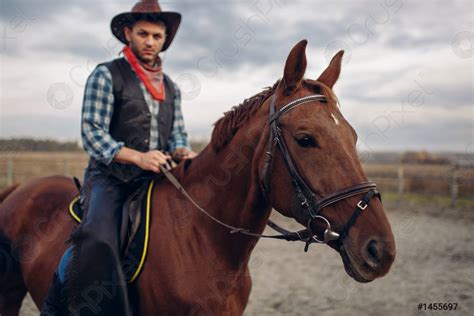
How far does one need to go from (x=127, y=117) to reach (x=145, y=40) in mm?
684

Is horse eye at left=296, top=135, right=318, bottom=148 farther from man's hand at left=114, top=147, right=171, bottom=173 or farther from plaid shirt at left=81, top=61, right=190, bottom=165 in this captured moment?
plaid shirt at left=81, top=61, right=190, bottom=165

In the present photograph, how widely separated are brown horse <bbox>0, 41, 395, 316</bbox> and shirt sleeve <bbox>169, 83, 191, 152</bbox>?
0.60 metres

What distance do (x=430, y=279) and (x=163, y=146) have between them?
583cm

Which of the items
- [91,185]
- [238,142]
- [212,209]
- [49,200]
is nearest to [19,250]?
[49,200]

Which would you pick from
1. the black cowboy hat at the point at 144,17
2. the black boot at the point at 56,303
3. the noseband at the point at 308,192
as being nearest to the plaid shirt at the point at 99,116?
the black cowboy hat at the point at 144,17

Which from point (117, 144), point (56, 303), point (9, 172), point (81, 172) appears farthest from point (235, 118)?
point (81, 172)

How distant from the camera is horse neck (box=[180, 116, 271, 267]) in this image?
238cm

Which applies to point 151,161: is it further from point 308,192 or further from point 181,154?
point 308,192

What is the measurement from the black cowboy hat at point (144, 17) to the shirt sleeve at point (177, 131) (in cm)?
57

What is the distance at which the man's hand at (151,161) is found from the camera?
2710 millimetres

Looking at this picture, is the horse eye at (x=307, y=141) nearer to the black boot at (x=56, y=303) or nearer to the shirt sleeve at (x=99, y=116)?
the shirt sleeve at (x=99, y=116)

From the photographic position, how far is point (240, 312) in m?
2.59

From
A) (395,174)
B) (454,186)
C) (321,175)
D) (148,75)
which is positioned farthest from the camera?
(395,174)

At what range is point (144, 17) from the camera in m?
3.15
